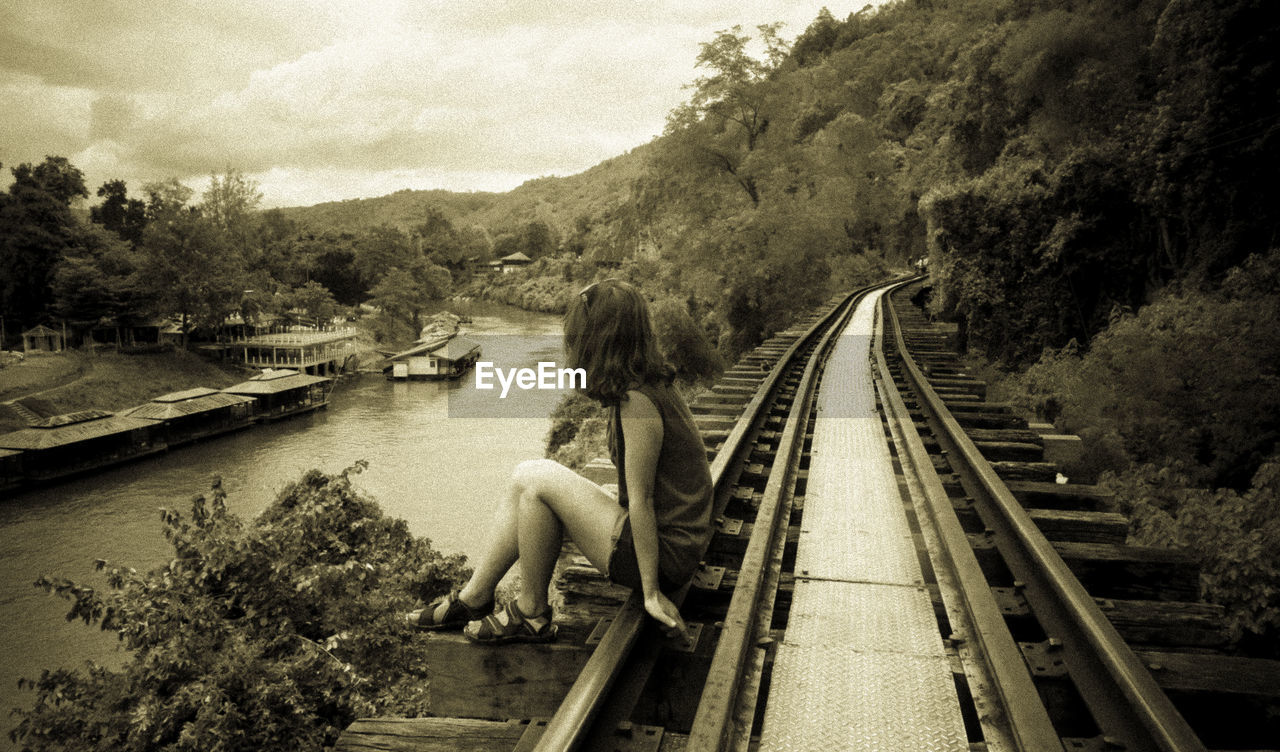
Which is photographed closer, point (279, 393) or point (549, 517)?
point (549, 517)

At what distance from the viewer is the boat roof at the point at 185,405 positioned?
30244 millimetres

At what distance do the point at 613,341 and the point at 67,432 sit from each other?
32.7m

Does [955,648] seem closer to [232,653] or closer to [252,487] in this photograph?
[232,653]

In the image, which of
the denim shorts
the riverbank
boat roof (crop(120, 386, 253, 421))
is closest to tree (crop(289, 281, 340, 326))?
the riverbank

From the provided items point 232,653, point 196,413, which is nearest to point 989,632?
point 232,653

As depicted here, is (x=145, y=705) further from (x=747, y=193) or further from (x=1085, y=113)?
(x=747, y=193)

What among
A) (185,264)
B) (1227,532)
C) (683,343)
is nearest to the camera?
(1227,532)

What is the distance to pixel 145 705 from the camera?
Answer: 672 centimetres

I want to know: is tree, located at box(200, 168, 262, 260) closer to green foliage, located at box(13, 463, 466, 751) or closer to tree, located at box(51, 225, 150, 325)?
tree, located at box(51, 225, 150, 325)

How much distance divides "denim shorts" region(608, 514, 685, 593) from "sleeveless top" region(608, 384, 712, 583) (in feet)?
0.30

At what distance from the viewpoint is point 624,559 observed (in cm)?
238

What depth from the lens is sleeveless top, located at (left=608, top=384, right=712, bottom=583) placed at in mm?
2369

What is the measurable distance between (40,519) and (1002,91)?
30.2 metres

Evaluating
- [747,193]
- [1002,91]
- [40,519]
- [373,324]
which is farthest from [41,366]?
[1002,91]
